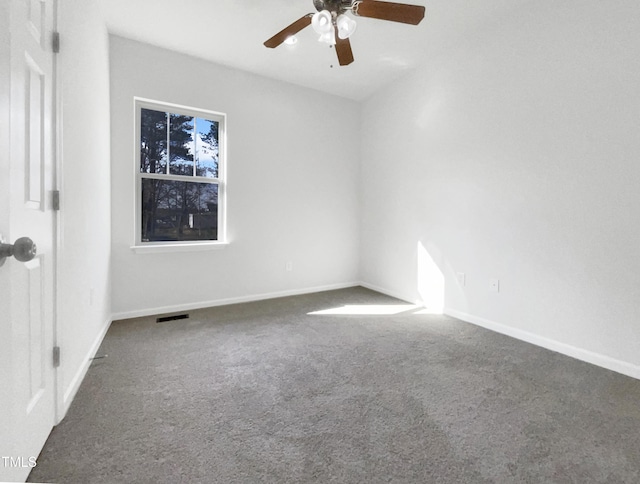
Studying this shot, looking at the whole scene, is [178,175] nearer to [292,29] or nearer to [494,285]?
[292,29]

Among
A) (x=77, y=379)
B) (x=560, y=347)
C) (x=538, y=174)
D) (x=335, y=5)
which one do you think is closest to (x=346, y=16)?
(x=335, y=5)

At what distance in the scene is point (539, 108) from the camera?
251 cm

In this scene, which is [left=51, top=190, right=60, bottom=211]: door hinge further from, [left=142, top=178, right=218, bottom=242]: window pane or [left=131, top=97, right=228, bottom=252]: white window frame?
[left=142, top=178, right=218, bottom=242]: window pane

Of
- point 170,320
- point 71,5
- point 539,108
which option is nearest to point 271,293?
point 170,320

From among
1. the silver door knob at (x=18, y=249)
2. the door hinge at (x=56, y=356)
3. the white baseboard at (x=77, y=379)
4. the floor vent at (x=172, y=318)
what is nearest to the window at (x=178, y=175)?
the floor vent at (x=172, y=318)

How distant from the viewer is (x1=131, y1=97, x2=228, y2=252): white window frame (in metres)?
3.14

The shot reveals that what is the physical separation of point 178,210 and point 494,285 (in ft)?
11.1

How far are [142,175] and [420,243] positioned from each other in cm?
318

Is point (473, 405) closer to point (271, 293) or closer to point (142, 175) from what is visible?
point (271, 293)

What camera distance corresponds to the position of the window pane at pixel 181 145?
3.35 m

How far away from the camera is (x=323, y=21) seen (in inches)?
75.2

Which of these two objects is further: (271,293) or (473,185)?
(271,293)

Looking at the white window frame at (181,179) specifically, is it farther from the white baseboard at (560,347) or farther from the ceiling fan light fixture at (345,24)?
the white baseboard at (560,347)

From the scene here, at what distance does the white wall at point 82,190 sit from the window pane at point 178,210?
54 centimetres
